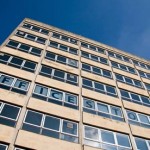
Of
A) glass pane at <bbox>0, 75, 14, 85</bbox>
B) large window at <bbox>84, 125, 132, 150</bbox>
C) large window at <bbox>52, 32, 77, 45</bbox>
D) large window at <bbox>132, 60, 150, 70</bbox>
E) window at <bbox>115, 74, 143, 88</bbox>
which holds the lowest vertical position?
large window at <bbox>84, 125, 132, 150</bbox>

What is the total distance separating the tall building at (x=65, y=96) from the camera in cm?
1355

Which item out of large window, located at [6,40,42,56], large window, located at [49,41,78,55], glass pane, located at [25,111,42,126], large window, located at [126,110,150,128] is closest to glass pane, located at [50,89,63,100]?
glass pane, located at [25,111,42,126]

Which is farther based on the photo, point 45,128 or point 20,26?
point 20,26

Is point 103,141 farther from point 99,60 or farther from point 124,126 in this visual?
point 99,60

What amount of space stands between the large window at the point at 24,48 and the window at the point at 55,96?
16.2 ft

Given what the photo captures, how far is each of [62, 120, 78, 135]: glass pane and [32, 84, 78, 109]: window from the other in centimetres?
172

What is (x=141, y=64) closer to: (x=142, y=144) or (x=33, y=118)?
(x=142, y=144)

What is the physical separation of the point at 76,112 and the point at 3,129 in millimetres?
5495

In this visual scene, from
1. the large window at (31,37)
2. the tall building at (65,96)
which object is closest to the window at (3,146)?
the tall building at (65,96)

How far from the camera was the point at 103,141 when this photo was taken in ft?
48.3

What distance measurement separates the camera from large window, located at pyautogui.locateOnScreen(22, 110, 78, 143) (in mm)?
13539

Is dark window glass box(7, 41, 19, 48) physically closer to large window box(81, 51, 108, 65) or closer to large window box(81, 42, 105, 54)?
large window box(81, 51, 108, 65)

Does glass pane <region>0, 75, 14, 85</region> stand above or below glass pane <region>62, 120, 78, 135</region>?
above

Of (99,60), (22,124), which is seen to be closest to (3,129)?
(22,124)
